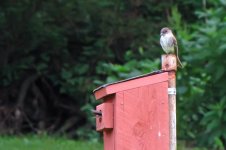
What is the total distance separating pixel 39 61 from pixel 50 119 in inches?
44.3

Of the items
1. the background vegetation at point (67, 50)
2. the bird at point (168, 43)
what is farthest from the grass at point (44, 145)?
the bird at point (168, 43)

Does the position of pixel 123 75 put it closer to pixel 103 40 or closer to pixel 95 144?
pixel 95 144

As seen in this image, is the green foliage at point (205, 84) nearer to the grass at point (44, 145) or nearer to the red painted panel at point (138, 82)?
the grass at point (44, 145)

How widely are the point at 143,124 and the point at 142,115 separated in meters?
0.05

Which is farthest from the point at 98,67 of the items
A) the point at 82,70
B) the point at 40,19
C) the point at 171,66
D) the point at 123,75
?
the point at 171,66

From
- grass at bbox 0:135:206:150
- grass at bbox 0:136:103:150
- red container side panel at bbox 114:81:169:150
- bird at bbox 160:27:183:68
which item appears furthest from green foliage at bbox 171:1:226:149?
red container side panel at bbox 114:81:169:150

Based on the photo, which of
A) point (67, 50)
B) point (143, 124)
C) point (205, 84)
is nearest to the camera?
point (143, 124)

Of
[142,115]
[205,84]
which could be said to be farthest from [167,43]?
[205,84]

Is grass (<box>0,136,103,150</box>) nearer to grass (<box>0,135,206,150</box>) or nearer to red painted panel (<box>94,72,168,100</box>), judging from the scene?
grass (<box>0,135,206,150</box>)

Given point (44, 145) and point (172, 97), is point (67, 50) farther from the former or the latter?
point (172, 97)

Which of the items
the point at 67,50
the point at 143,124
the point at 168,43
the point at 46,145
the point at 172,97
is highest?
the point at 67,50

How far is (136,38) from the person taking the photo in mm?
13633

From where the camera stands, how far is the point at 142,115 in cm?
453

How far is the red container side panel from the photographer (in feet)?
14.8
